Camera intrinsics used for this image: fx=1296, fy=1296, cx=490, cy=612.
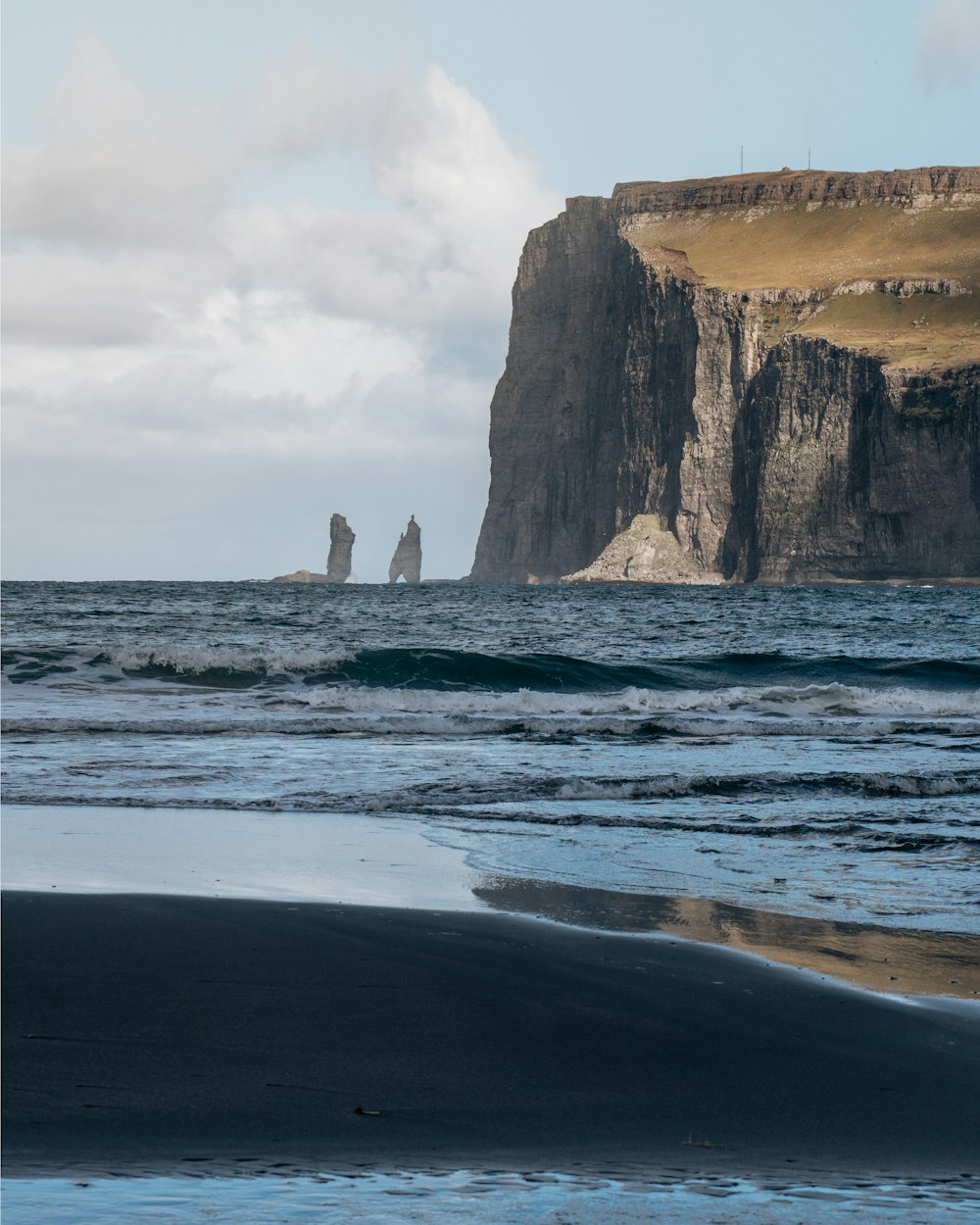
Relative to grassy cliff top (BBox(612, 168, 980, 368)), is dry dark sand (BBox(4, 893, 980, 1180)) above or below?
below

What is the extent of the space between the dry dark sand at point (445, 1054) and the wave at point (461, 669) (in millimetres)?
18545

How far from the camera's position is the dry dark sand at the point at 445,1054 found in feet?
11.2

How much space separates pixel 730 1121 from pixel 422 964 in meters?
Answer: 1.94

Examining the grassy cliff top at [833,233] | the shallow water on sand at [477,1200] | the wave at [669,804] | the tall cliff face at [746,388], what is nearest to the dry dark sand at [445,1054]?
the shallow water on sand at [477,1200]

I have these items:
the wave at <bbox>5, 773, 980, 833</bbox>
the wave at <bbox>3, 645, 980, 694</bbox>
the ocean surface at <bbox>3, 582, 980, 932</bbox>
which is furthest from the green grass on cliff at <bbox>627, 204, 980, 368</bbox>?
the wave at <bbox>5, 773, 980, 833</bbox>

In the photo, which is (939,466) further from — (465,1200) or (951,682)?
(465,1200)

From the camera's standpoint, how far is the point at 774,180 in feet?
646

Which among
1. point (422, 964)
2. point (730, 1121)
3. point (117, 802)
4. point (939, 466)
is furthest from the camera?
point (939, 466)

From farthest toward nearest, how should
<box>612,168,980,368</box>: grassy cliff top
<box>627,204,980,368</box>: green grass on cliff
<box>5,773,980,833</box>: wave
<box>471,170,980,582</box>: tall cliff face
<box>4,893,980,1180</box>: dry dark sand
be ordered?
<box>612,168,980,368</box>: grassy cliff top, <box>627,204,980,368</box>: green grass on cliff, <box>471,170,980,582</box>: tall cliff face, <box>5,773,980,833</box>: wave, <box>4,893,980,1180</box>: dry dark sand

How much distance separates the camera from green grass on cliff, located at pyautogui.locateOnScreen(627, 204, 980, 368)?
142 m

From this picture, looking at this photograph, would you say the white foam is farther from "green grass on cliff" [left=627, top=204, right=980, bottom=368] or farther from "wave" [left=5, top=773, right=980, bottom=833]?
"green grass on cliff" [left=627, top=204, right=980, bottom=368]

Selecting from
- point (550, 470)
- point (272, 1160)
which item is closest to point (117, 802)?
point (272, 1160)

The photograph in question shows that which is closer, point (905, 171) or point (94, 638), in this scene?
point (94, 638)

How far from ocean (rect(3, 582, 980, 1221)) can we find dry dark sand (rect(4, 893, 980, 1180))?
0.32m
